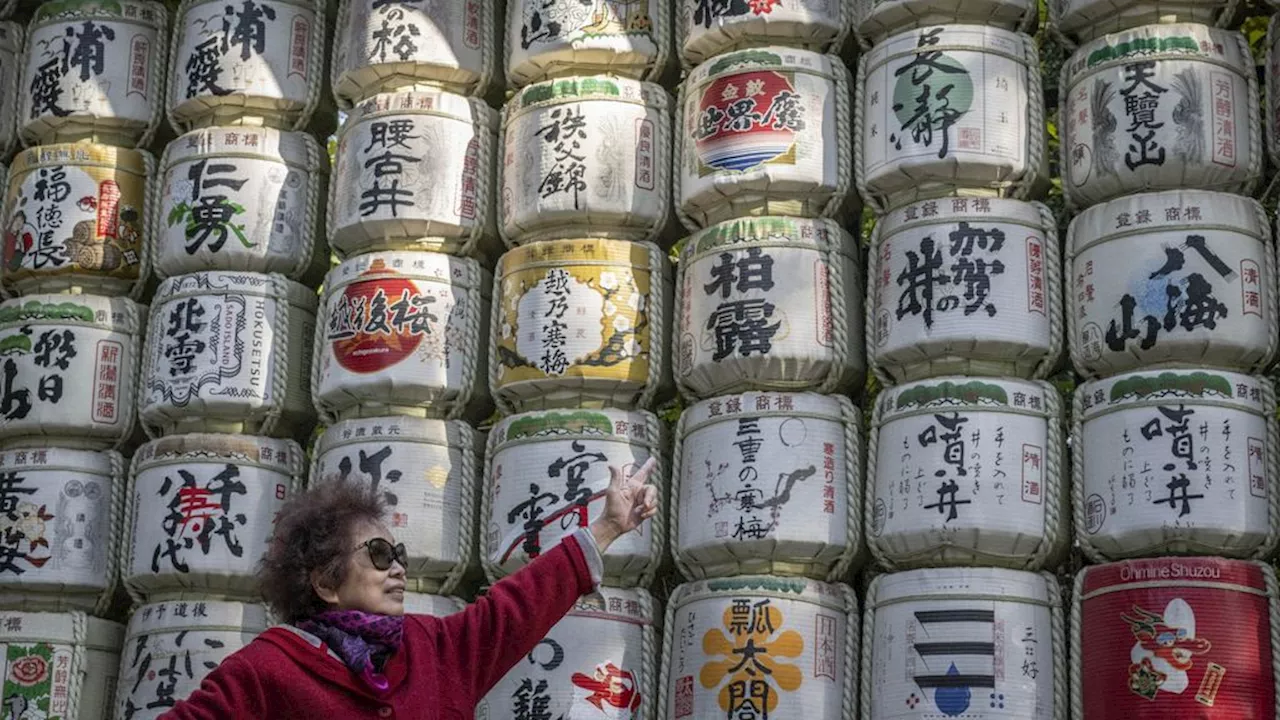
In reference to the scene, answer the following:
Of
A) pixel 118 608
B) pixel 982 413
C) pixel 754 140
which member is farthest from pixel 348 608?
pixel 118 608

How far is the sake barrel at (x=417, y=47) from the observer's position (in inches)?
210

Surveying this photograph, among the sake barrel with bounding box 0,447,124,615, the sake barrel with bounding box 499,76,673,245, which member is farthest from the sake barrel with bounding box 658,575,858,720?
the sake barrel with bounding box 0,447,124,615

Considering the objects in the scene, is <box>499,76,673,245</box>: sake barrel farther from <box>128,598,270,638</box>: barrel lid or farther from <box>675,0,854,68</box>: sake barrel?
<box>128,598,270,638</box>: barrel lid

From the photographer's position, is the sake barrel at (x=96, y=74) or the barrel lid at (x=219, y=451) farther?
the sake barrel at (x=96, y=74)

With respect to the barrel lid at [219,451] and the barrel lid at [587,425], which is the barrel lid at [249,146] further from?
the barrel lid at [587,425]

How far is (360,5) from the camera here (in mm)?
5434

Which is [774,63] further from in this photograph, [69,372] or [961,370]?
[69,372]

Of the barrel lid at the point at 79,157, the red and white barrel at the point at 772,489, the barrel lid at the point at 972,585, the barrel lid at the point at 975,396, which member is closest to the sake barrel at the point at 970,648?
the barrel lid at the point at 972,585

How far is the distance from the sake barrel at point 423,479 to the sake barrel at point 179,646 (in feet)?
1.31

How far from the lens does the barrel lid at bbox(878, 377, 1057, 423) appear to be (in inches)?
179

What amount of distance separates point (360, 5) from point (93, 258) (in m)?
0.93

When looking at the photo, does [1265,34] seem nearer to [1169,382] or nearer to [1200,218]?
[1200,218]

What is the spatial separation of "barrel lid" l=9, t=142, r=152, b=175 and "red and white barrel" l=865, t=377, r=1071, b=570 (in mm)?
2186

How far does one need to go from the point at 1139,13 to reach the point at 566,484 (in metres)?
1.64
